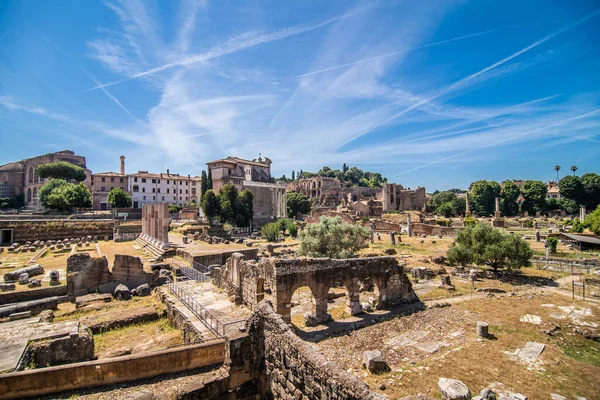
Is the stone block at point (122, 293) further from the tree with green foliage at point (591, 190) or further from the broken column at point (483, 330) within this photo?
the tree with green foliage at point (591, 190)

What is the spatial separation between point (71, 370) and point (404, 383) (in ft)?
29.4

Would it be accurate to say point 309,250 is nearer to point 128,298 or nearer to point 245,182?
point 128,298

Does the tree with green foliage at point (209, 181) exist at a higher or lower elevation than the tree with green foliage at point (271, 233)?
higher

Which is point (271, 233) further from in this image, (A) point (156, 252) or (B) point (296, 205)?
(B) point (296, 205)

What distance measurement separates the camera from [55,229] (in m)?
37.5

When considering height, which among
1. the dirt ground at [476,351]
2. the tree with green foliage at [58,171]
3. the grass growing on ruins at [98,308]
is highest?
the tree with green foliage at [58,171]

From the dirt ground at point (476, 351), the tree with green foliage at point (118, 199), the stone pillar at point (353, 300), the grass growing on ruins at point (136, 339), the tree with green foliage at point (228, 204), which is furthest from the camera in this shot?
the tree with green foliage at point (118, 199)

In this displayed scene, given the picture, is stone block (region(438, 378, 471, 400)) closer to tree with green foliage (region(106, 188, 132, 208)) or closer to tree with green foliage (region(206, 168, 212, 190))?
tree with green foliage (region(106, 188, 132, 208))

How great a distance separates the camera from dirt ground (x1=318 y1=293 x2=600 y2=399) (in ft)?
29.4

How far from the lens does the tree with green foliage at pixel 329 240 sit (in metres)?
25.8

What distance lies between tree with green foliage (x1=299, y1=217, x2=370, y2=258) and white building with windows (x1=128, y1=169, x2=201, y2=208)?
2168 inches

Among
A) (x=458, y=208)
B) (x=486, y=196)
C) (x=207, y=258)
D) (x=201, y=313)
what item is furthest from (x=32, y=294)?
(x=458, y=208)

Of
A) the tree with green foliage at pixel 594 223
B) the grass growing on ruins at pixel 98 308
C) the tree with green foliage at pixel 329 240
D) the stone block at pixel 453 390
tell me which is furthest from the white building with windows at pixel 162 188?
the tree with green foliage at pixel 594 223

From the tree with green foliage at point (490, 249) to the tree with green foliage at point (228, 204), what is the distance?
3529cm
